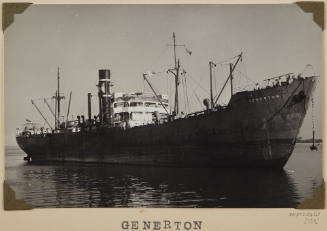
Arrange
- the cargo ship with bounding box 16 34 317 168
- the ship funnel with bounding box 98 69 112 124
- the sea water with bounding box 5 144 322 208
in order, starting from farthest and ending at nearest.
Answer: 1. the ship funnel with bounding box 98 69 112 124
2. the cargo ship with bounding box 16 34 317 168
3. the sea water with bounding box 5 144 322 208

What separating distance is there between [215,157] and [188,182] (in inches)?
133

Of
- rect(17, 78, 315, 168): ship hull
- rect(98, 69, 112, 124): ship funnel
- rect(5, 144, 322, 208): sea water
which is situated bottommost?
rect(5, 144, 322, 208): sea water

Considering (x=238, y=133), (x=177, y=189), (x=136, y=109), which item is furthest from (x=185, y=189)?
(x=136, y=109)

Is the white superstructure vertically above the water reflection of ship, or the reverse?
the white superstructure

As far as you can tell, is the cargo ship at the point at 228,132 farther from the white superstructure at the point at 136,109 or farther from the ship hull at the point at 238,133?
the white superstructure at the point at 136,109

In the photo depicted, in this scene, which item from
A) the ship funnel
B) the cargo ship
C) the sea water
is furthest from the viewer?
the ship funnel

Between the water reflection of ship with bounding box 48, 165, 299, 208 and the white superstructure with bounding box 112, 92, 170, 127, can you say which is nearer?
the water reflection of ship with bounding box 48, 165, 299, 208

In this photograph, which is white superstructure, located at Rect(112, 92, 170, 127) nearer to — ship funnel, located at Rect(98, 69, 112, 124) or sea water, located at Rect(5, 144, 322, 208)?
ship funnel, located at Rect(98, 69, 112, 124)

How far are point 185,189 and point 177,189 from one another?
0.26m

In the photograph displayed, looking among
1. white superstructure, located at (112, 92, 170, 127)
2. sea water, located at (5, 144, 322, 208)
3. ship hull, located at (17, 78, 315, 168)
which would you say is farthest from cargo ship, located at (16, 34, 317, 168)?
white superstructure, located at (112, 92, 170, 127)

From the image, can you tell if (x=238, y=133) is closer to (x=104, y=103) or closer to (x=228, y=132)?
(x=228, y=132)

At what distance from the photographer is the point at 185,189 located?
13070 millimetres

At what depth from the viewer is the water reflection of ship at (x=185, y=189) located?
421 inches

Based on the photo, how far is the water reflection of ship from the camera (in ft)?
35.1
